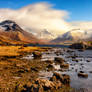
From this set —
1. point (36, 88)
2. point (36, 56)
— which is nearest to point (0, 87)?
point (36, 88)

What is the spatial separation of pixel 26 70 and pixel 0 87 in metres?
14.1

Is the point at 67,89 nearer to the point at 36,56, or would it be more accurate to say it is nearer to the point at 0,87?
the point at 0,87

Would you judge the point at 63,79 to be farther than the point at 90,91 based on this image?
Yes

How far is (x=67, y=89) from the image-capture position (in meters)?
25.5

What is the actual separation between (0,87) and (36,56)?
54.5m

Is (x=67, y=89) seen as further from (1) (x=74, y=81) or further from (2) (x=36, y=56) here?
(2) (x=36, y=56)

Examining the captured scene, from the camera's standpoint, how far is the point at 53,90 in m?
24.5

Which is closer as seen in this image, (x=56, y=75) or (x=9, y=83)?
(x=9, y=83)

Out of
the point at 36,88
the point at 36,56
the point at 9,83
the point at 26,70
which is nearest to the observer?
the point at 36,88

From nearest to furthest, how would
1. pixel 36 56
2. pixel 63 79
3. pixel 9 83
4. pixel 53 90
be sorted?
pixel 53 90 → pixel 9 83 → pixel 63 79 → pixel 36 56

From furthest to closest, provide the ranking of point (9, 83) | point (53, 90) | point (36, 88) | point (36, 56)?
point (36, 56) → point (9, 83) → point (53, 90) → point (36, 88)

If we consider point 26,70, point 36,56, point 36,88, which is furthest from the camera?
point 36,56

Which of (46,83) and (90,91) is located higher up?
(46,83)

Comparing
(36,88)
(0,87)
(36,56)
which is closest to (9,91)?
(0,87)
